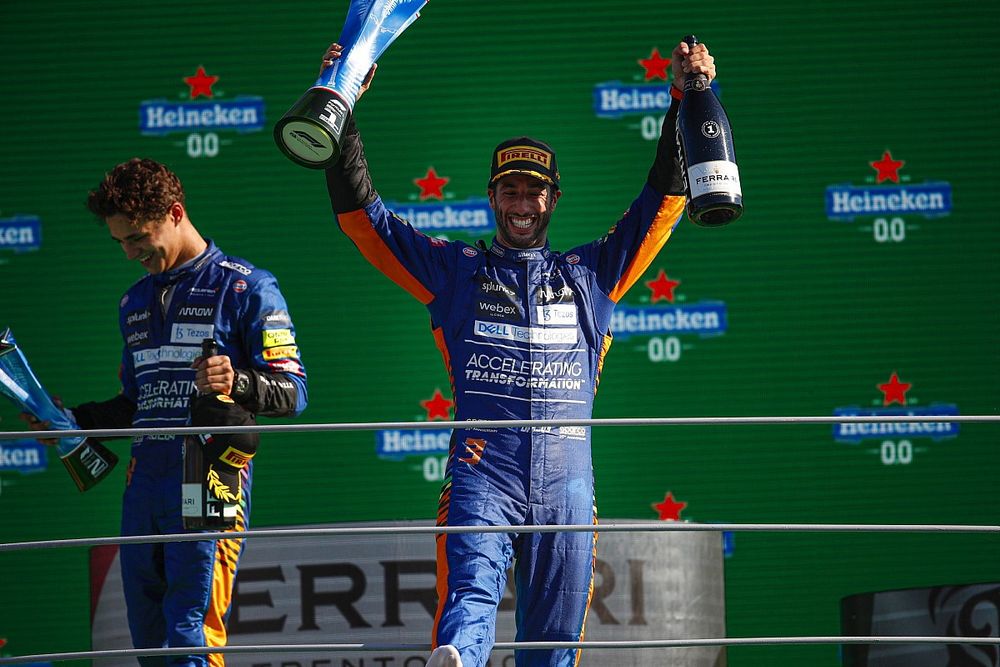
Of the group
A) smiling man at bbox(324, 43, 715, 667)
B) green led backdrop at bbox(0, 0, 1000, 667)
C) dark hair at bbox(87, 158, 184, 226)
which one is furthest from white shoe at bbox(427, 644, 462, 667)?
green led backdrop at bbox(0, 0, 1000, 667)

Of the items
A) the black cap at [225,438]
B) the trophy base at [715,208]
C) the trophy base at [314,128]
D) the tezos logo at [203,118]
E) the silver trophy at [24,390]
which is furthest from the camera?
the tezos logo at [203,118]

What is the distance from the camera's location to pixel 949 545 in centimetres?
474

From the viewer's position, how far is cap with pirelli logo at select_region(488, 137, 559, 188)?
291 cm

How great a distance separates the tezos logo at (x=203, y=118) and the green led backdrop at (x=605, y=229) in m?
0.01

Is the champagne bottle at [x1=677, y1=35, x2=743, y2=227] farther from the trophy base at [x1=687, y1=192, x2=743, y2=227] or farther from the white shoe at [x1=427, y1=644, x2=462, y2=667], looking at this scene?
the white shoe at [x1=427, y1=644, x2=462, y2=667]

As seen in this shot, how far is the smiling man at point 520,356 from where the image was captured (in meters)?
2.66

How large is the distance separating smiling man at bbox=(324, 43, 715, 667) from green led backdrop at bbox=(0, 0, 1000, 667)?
1902 millimetres

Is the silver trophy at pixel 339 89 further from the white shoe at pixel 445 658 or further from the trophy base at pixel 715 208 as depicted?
the white shoe at pixel 445 658

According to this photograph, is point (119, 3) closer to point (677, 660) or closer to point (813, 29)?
point (813, 29)

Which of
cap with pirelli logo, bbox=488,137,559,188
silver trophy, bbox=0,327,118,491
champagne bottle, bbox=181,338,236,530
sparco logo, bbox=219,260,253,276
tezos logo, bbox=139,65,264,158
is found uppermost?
tezos logo, bbox=139,65,264,158

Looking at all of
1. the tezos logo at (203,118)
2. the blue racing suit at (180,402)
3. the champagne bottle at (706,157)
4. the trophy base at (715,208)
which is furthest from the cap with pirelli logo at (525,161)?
the tezos logo at (203,118)

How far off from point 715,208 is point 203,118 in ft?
→ 9.17

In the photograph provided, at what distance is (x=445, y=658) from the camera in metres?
Answer: 2.34

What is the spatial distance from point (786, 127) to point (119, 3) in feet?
7.54
